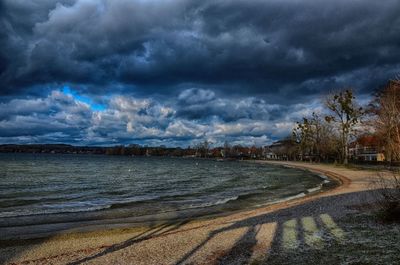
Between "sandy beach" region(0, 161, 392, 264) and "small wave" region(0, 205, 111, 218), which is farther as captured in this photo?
"small wave" region(0, 205, 111, 218)

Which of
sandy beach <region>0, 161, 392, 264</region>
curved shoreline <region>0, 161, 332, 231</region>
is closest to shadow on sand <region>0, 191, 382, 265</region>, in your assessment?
sandy beach <region>0, 161, 392, 264</region>

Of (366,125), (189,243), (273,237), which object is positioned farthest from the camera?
(366,125)

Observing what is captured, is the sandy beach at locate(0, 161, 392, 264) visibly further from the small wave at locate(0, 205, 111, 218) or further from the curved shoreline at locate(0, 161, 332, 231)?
the small wave at locate(0, 205, 111, 218)

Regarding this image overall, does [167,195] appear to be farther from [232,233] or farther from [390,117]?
[390,117]

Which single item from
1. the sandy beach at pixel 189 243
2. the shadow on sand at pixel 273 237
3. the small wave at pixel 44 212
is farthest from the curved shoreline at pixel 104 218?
the shadow on sand at pixel 273 237

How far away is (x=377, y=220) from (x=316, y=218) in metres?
2.32

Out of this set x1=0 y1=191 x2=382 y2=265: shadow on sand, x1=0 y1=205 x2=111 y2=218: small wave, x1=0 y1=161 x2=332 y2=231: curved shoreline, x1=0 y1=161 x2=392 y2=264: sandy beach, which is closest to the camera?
x1=0 y1=191 x2=382 y2=265: shadow on sand

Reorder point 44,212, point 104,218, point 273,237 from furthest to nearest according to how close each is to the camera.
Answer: point 44,212 < point 104,218 < point 273,237

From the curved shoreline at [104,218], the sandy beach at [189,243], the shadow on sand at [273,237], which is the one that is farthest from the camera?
the curved shoreline at [104,218]

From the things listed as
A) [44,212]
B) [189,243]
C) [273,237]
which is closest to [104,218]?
[44,212]

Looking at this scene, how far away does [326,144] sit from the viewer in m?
91.0

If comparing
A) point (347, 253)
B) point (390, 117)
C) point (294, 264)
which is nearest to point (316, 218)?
point (347, 253)

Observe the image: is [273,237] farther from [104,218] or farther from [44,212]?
[44,212]

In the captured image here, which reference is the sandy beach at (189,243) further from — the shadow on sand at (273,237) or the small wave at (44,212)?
the small wave at (44,212)
